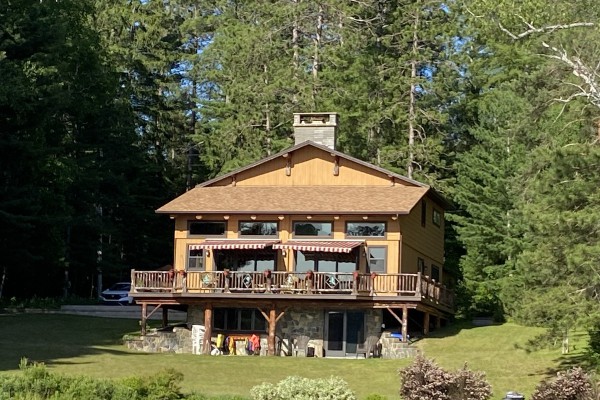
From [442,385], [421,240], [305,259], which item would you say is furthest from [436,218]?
[442,385]

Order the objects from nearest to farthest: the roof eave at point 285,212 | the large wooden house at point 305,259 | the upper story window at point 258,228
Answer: the large wooden house at point 305,259 → the roof eave at point 285,212 → the upper story window at point 258,228

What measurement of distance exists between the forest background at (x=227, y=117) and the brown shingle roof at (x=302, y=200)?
4153 millimetres

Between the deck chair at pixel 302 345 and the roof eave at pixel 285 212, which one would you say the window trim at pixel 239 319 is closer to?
the deck chair at pixel 302 345

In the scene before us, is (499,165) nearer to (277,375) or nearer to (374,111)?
(374,111)

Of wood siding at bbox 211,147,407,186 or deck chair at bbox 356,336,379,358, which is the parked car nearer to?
wood siding at bbox 211,147,407,186

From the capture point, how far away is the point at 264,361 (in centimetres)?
3331

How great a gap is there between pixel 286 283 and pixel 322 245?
189 centimetres

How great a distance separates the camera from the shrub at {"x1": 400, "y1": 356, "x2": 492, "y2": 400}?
75.9ft

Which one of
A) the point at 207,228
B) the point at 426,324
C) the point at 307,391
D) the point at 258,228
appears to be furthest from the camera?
the point at 207,228

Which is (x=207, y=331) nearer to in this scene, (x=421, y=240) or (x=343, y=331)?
(x=343, y=331)

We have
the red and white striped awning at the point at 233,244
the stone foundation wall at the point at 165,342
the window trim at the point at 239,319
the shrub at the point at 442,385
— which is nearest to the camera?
the shrub at the point at 442,385

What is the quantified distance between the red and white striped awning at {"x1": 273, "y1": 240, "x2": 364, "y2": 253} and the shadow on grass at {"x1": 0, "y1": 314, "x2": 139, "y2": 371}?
22.0 feet

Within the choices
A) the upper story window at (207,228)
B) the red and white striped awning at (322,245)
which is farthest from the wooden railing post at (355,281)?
the upper story window at (207,228)

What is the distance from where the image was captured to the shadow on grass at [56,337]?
3162 cm
